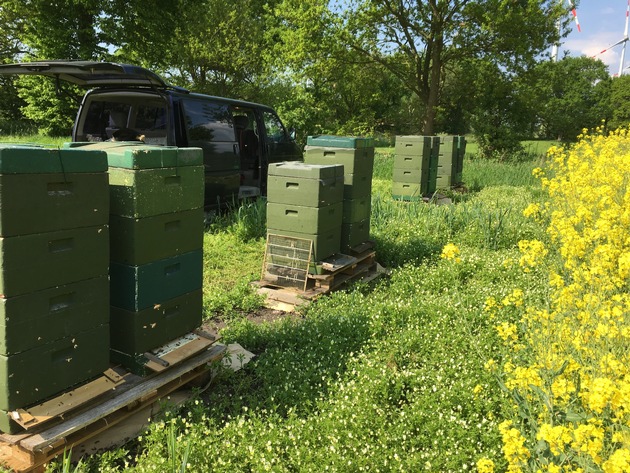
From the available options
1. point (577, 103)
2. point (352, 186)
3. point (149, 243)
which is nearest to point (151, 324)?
point (149, 243)

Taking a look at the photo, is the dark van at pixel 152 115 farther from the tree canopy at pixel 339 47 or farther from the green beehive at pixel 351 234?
the tree canopy at pixel 339 47

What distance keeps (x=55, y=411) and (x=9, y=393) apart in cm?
27

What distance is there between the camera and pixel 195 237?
382cm

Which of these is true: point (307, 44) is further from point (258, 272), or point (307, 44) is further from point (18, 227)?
point (18, 227)

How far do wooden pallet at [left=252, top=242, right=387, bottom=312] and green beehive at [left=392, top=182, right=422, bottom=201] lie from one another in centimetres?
497

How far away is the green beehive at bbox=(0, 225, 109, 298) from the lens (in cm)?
262

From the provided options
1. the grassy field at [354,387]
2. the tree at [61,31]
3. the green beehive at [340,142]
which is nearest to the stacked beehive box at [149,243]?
the grassy field at [354,387]

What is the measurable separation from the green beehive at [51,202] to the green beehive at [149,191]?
18cm

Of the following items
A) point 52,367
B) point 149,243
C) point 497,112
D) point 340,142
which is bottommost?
point 52,367

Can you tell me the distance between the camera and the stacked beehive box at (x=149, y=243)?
3.29 metres

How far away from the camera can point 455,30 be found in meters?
22.9

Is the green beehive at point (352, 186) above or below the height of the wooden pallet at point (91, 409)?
above

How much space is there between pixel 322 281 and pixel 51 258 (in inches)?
141

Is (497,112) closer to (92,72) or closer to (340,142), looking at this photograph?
(340,142)
